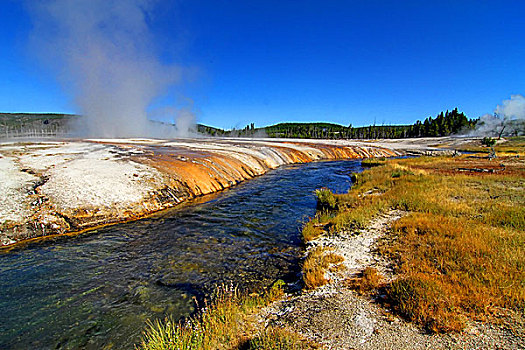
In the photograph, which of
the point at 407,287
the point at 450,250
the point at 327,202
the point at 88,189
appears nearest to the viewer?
the point at 407,287

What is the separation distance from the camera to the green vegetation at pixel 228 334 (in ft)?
11.8

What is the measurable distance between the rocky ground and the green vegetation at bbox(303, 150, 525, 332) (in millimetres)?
191

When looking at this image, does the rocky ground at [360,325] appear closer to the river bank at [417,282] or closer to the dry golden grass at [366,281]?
the river bank at [417,282]

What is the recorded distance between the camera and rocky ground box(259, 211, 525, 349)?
359cm

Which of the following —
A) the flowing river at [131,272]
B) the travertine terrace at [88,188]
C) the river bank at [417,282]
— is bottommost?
the flowing river at [131,272]

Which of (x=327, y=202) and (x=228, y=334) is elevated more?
(x=327, y=202)

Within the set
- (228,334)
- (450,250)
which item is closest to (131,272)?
(228,334)

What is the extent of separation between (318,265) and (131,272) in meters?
4.80

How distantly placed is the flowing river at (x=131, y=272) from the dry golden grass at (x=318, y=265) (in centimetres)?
44

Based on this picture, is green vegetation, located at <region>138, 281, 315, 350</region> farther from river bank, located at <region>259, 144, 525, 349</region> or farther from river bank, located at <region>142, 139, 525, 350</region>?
river bank, located at <region>259, 144, 525, 349</region>

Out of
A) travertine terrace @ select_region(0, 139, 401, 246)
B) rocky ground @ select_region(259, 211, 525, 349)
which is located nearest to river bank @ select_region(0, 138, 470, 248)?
travertine terrace @ select_region(0, 139, 401, 246)

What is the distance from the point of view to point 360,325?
4.14 meters

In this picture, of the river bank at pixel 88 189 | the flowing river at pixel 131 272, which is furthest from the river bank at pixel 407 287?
the river bank at pixel 88 189

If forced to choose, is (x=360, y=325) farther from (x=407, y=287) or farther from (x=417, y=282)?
(x=417, y=282)
